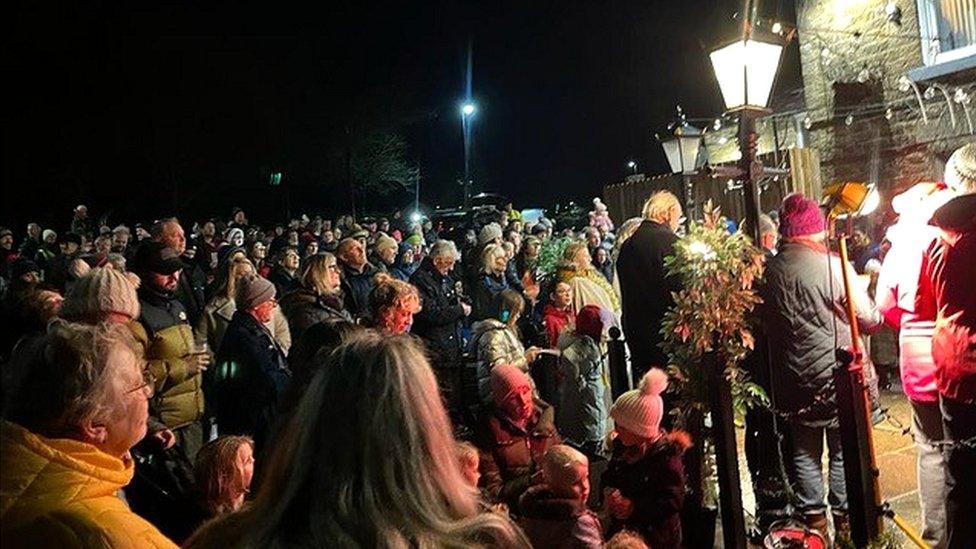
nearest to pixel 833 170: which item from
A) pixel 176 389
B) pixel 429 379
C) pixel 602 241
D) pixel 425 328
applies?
pixel 602 241

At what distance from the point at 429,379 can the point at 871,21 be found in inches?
507

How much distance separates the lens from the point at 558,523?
341 cm

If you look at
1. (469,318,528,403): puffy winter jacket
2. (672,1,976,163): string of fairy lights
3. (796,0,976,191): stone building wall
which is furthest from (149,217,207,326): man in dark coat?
(796,0,976,191): stone building wall

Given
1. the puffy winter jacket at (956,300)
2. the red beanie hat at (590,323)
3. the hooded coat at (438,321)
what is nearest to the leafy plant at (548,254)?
the hooded coat at (438,321)

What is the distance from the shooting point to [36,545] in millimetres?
1896

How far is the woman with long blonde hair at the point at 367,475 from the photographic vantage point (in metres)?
1.61

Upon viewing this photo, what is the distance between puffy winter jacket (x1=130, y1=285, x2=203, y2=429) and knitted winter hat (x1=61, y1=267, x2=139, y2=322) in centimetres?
24

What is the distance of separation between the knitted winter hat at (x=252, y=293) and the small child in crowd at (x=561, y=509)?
7.83 ft

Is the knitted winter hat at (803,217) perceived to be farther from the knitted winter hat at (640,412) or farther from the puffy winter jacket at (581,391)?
the puffy winter jacket at (581,391)

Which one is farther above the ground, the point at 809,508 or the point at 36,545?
the point at 36,545

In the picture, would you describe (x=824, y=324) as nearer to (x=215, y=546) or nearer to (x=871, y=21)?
(x=215, y=546)

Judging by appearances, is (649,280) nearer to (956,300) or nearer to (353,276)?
(956,300)

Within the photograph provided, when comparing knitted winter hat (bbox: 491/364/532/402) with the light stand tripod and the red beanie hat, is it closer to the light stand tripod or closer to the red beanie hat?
the light stand tripod

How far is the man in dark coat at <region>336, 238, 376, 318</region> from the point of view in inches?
308
